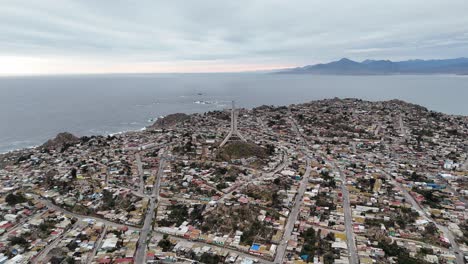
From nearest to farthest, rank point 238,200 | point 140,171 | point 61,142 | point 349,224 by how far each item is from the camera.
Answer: point 349,224 < point 238,200 < point 140,171 < point 61,142

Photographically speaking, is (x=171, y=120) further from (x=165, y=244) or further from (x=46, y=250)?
(x=165, y=244)

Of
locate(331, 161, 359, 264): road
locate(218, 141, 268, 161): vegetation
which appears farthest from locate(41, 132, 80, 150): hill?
locate(331, 161, 359, 264): road

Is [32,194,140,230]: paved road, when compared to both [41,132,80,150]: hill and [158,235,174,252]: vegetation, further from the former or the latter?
[41,132,80,150]: hill

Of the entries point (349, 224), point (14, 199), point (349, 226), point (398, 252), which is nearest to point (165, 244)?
point (349, 226)

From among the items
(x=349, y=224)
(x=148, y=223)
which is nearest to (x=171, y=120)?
(x=148, y=223)

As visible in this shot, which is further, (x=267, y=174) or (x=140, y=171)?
(x=140, y=171)

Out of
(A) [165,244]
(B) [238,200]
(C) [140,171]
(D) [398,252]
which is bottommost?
(D) [398,252]

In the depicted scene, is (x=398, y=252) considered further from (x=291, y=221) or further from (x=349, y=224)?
(x=291, y=221)

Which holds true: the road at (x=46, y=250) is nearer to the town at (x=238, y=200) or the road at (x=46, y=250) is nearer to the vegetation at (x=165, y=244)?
the town at (x=238, y=200)

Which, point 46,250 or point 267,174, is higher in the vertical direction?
point 267,174

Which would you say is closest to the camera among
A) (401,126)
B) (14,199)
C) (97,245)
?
(97,245)
